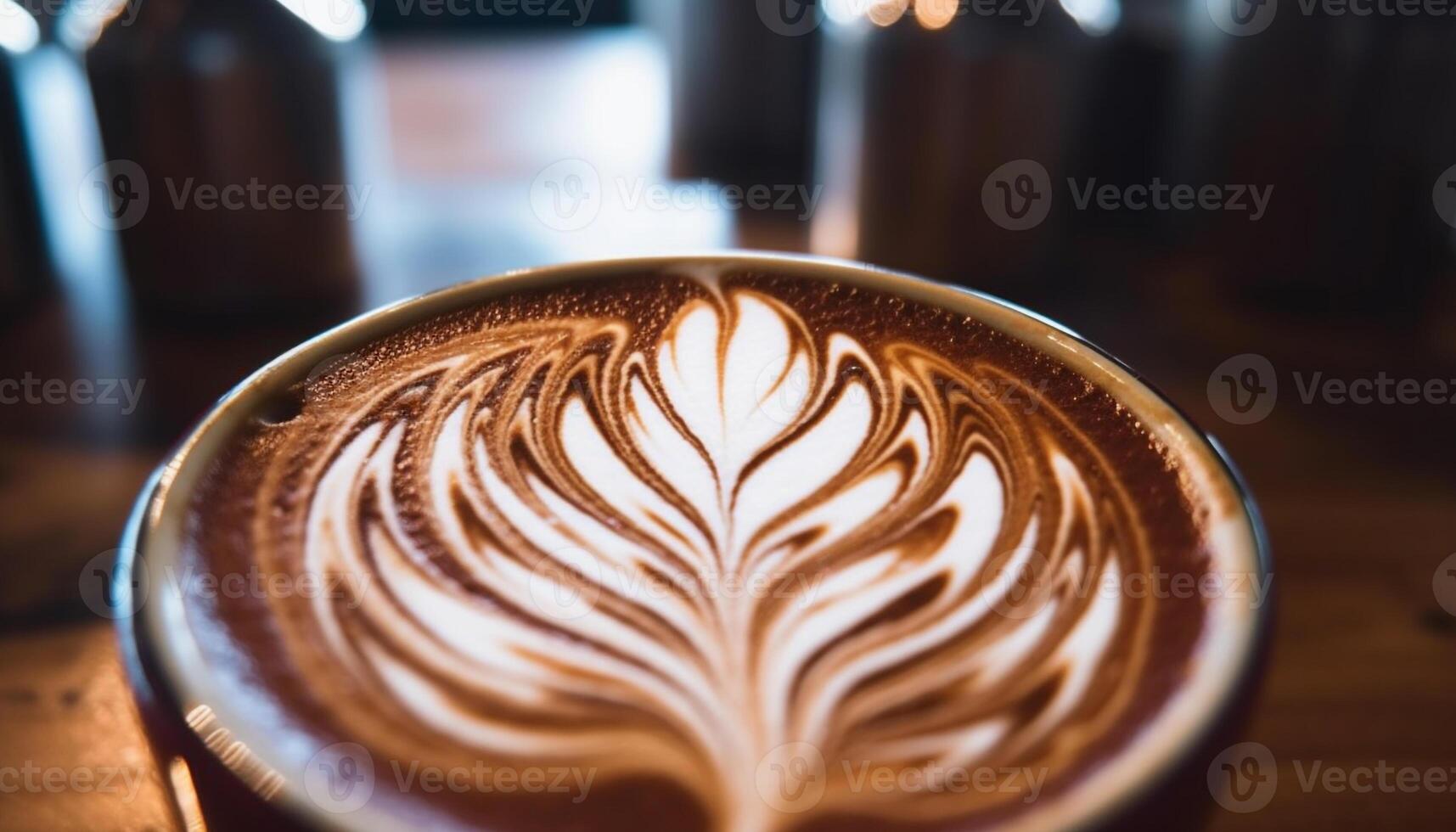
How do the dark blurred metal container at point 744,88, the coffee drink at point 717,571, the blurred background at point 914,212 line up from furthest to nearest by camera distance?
the dark blurred metal container at point 744,88, the blurred background at point 914,212, the coffee drink at point 717,571

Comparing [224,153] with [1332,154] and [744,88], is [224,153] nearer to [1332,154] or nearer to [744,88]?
[744,88]

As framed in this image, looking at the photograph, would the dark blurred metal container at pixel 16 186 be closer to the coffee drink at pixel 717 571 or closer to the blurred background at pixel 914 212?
the blurred background at pixel 914 212

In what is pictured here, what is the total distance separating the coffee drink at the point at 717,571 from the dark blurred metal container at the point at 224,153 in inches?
34.0

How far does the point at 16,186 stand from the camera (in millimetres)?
1385

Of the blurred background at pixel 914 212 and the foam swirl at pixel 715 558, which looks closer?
the foam swirl at pixel 715 558

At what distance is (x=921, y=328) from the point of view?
24.9 inches

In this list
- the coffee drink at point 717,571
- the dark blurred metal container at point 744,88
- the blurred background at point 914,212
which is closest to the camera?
the coffee drink at point 717,571

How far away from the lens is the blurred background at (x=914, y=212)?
1.15 m

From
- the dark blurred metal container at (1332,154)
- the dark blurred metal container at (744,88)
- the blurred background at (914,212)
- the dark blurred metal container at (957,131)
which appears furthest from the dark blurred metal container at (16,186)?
the dark blurred metal container at (1332,154)

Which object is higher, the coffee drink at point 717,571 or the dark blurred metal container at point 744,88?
the dark blurred metal container at point 744,88

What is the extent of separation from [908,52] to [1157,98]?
18.7 inches

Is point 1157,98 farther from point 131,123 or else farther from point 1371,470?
point 131,123

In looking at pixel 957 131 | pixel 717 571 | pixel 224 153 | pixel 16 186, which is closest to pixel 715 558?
pixel 717 571

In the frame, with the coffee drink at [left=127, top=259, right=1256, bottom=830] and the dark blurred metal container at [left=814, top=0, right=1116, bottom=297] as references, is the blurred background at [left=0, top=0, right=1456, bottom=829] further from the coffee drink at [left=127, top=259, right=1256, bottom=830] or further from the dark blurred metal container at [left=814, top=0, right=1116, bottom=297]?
the coffee drink at [left=127, top=259, right=1256, bottom=830]
